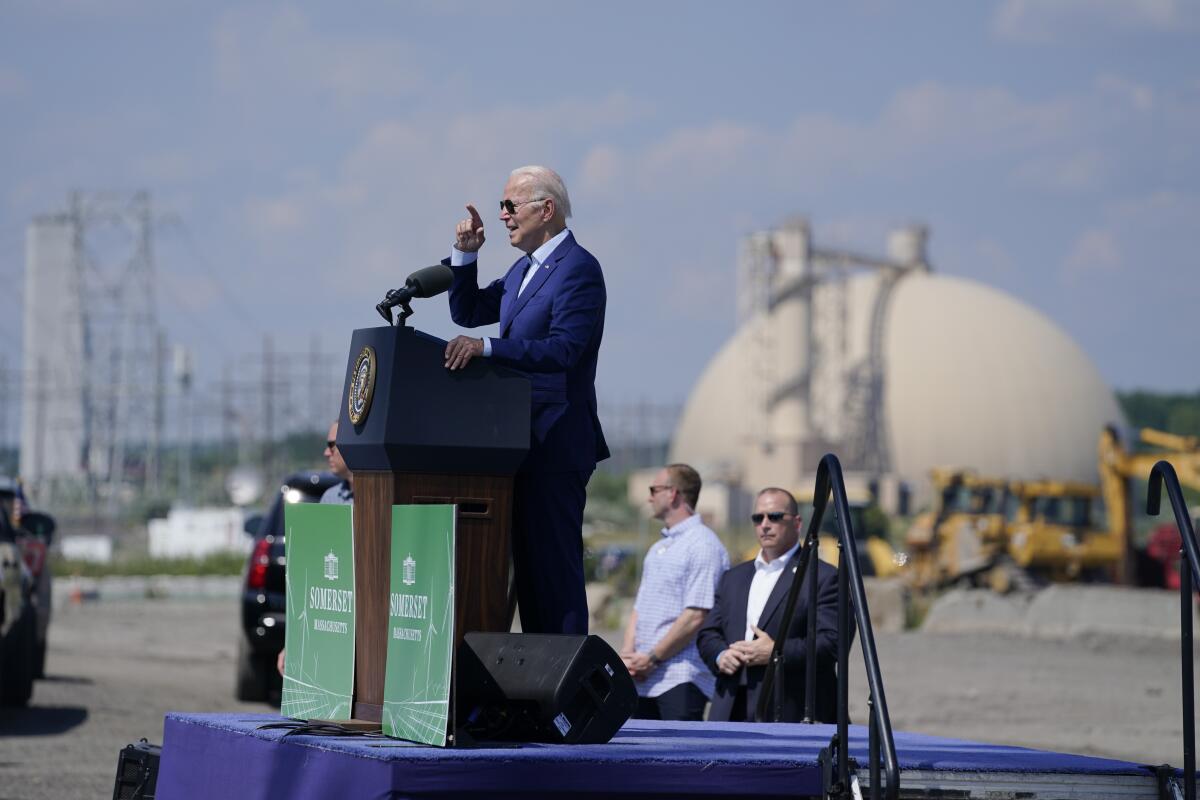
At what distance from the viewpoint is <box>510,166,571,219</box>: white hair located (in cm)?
605

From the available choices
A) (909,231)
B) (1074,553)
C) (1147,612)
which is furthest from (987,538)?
(909,231)

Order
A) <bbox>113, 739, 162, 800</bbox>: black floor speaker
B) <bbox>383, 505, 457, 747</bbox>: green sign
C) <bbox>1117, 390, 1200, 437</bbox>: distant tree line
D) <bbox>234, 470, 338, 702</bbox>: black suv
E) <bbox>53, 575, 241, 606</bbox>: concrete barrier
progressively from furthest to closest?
1. <bbox>1117, 390, 1200, 437</bbox>: distant tree line
2. <bbox>53, 575, 241, 606</bbox>: concrete barrier
3. <bbox>234, 470, 338, 702</bbox>: black suv
4. <bbox>113, 739, 162, 800</bbox>: black floor speaker
5. <bbox>383, 505, 457, 747</bbox>: green sign

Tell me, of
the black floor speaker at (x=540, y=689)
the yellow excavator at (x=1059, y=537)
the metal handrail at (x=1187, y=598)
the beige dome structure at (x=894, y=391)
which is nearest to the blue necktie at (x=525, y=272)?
the black floor speaker at (x=540, y=689)

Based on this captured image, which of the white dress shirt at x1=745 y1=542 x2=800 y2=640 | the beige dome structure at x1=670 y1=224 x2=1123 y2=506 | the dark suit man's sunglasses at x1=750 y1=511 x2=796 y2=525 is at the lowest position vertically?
the white dress shirt at x1=745 y1=542 x2=800 y2=640

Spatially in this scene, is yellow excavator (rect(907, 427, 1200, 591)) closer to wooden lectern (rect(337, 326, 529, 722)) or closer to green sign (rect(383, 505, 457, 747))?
wooden lectern (rect(337, 326, 529, 722))

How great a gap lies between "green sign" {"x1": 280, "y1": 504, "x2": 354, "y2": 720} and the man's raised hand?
988 mm

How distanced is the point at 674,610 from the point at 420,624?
3639 mm

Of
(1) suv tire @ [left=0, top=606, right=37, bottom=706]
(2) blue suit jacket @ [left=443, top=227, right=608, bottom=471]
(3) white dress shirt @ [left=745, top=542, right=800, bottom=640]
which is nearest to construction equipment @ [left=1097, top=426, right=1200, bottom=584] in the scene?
(1) suv tire @ [left=0, top=606, right=37, bottom=706]

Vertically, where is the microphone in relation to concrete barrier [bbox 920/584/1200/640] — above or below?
above

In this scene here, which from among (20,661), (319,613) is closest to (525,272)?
(319,613)

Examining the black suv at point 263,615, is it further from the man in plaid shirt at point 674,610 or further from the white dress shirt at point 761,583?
the white dress shirt at point 761,583

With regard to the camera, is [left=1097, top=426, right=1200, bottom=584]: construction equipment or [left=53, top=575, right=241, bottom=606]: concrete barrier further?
[left=53, top=575, right=241, bottom=606]: concrete barrier

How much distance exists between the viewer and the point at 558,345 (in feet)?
19.2

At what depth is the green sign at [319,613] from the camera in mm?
5844
